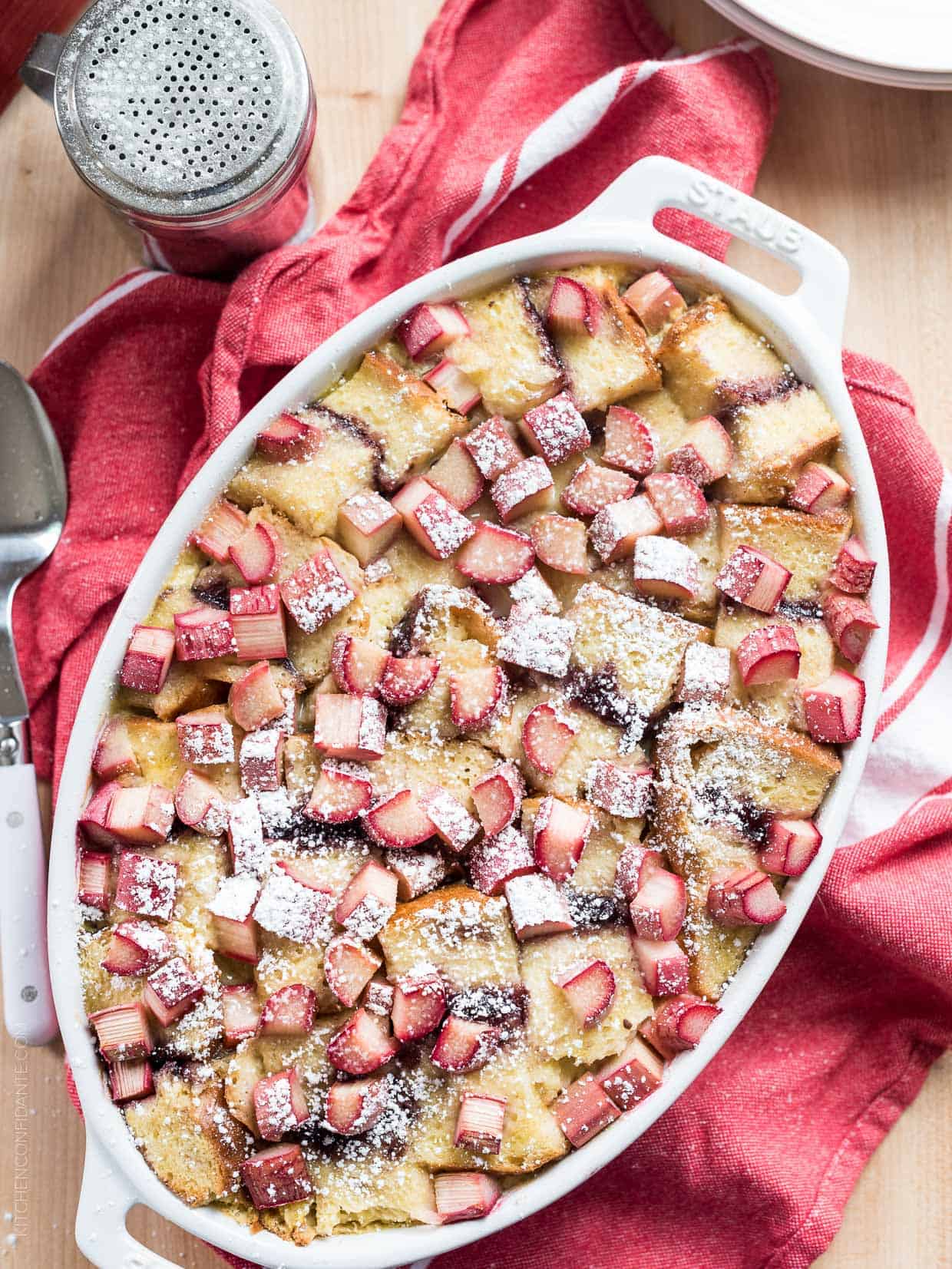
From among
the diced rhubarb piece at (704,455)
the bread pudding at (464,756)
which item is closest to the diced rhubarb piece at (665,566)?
the bread pudding at (464,756)

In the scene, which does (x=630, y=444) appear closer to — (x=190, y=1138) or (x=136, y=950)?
(x=136, y=950)

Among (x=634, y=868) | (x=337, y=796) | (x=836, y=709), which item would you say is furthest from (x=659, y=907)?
(x=337, y=796)

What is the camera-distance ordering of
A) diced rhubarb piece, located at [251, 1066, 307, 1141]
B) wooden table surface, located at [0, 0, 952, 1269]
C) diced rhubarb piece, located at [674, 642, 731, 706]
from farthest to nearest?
1. wooden table surface, located at [0, 0, 952, 1269]
2. diced rhubarb piece, located at [674, 642, 731, 706]
3. diced rhubarb piece, located at [251, 1066, 307, 1141]

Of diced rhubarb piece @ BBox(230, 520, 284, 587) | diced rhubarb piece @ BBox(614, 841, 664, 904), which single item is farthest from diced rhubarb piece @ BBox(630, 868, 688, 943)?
diced rhubarb piece @ BBox(230, 520, 284, 587)

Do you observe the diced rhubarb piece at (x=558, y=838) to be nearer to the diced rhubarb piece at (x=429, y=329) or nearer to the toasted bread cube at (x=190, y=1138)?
the toasted bread cube at (x=190, y=1138)

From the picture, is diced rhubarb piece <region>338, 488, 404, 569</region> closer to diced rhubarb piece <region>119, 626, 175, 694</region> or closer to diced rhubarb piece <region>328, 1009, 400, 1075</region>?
diced rhubarb piece <region>119, 626, 175, 694</region>

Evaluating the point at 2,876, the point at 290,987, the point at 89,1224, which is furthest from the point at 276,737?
the point at 89,1224
